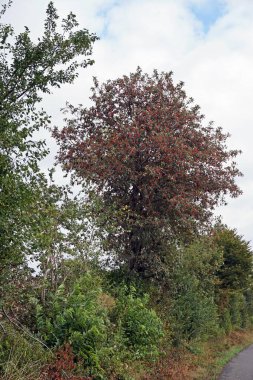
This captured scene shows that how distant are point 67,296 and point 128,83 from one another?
1000 centimetres

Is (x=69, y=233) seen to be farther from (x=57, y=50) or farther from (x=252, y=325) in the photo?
(x=252, y=325)

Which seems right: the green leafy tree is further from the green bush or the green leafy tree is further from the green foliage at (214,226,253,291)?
the green foliage at (214,226,253,291)

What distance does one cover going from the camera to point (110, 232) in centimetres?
1495

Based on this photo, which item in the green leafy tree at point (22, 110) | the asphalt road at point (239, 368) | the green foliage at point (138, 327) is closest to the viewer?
the green leafy tree at point (22, 110)

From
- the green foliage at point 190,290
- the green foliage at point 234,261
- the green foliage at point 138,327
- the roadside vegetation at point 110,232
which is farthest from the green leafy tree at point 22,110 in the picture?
the green foliage at point 234,261

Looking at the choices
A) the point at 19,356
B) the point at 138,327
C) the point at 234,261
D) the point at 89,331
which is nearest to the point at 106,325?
the point at 138,327

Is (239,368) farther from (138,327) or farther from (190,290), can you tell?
(138,327)

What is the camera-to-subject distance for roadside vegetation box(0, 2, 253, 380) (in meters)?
8.48

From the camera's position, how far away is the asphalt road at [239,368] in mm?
16281

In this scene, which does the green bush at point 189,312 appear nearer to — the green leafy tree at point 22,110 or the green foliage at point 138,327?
the green foliage at point 138,327

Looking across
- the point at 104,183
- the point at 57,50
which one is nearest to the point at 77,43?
the point at 57,50

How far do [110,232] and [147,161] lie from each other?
3.18m

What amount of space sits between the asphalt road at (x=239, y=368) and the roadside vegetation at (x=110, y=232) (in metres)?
0.57

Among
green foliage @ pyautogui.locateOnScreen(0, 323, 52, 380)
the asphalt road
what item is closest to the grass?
the asphalt road
